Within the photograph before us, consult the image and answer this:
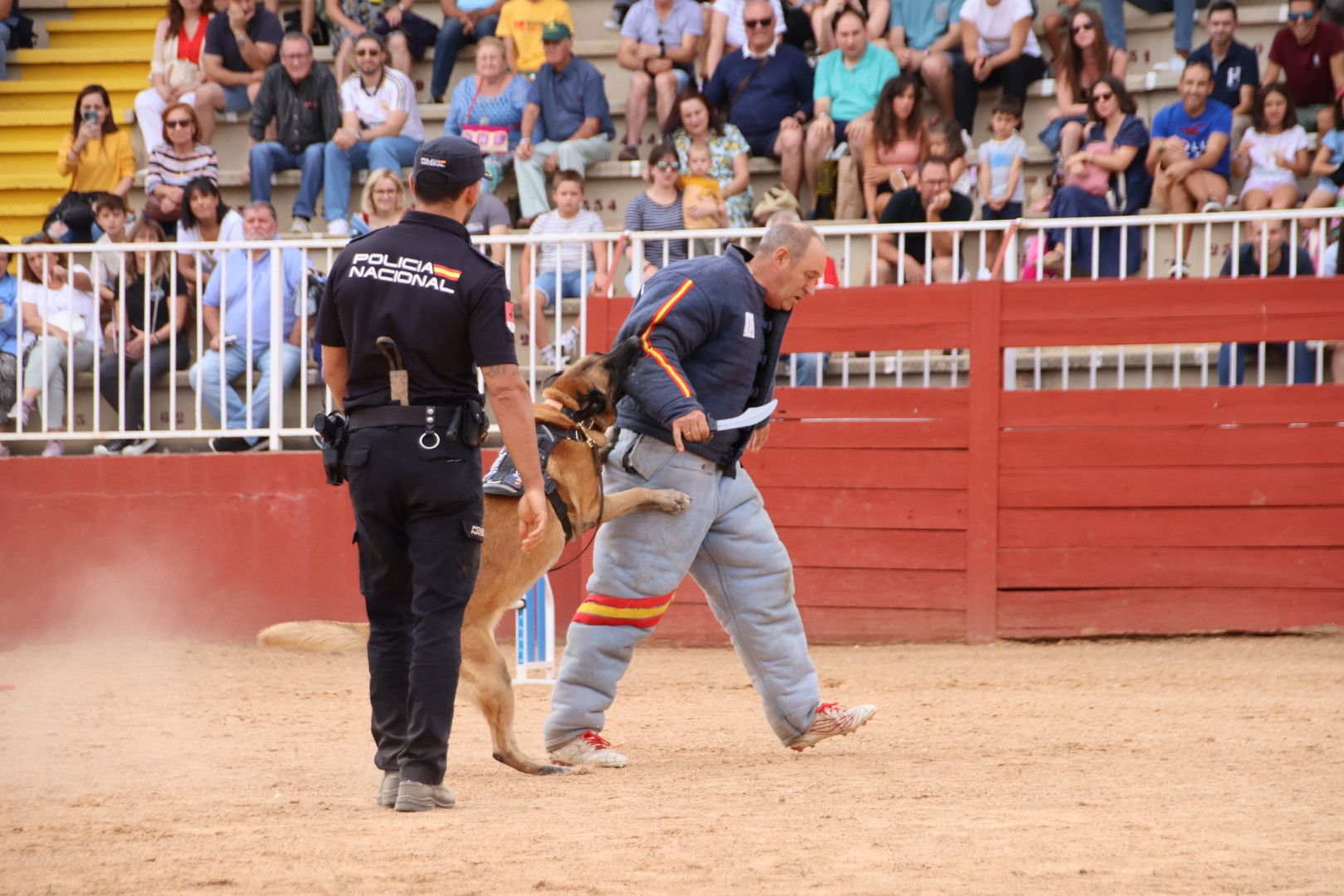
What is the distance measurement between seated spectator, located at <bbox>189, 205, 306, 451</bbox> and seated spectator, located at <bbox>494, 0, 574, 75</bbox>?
3452mm

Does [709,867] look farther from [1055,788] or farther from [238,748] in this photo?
[238,748]

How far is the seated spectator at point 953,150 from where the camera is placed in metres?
9.60

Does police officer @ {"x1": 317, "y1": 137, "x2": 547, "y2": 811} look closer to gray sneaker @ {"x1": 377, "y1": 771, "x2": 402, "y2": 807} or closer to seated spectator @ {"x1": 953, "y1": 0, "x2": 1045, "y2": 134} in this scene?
gray sneaker @ {"x1": 377, "y1": 771, "x2": 402, "y2": 807}

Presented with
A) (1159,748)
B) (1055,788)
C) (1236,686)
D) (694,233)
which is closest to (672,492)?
(1055,788)

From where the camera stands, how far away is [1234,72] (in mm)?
9891

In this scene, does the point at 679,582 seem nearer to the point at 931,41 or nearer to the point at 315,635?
the point at 315,635

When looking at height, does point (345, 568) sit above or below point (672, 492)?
below

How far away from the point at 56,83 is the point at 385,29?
3476mm

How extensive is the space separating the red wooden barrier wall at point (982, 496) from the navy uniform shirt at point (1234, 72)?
2.73m

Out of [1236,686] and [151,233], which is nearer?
[1236,686]

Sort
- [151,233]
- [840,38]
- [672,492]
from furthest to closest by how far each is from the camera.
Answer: [840,38]
[151,233]
[672,492]

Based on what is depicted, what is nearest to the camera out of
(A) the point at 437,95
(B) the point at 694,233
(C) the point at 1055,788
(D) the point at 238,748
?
(C) the point at 1055,788

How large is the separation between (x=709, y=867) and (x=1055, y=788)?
4.58 feet

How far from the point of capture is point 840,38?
34.3 ft
